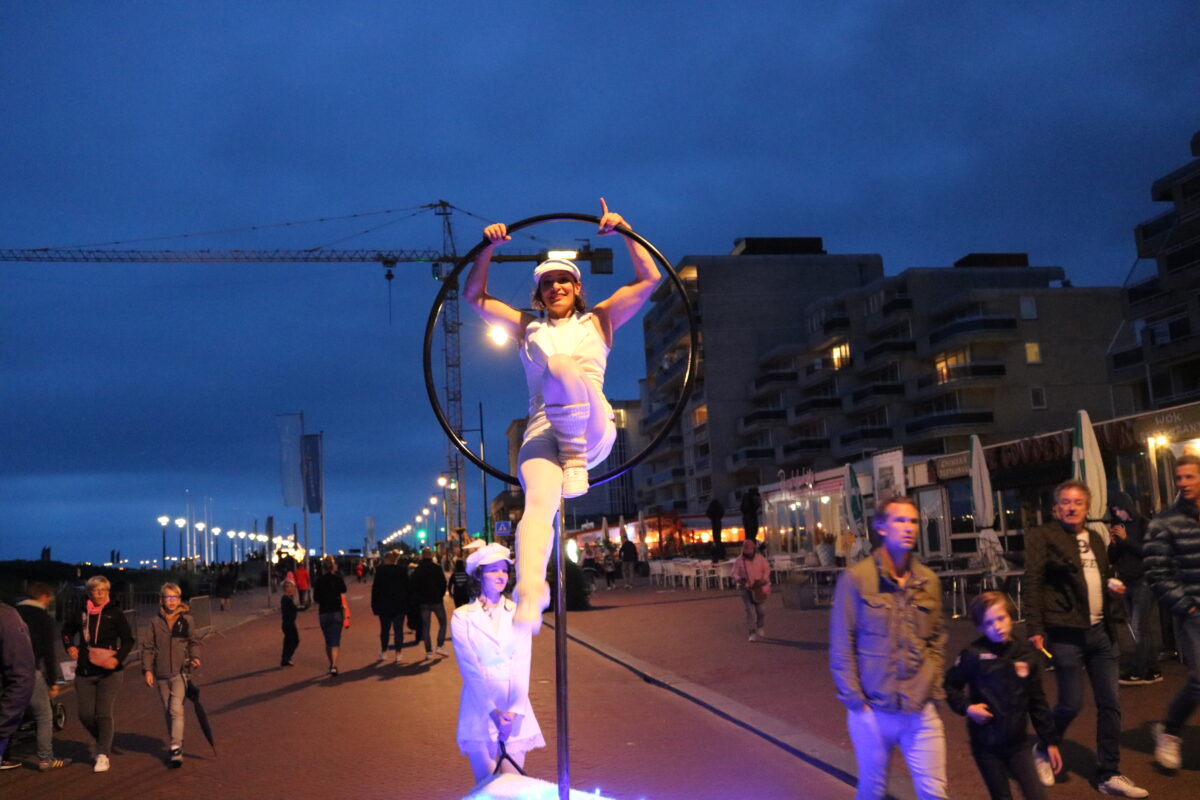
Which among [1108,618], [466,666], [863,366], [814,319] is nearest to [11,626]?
[466,666]

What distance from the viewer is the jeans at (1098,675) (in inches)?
273

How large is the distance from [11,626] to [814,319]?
68.7m

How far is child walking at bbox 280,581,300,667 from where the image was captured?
18.9m

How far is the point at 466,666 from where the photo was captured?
5.11 m

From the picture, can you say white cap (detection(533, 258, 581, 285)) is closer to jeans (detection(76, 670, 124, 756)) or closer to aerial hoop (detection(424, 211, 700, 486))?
aerial hoop (detection(424, 211, 700, 486))

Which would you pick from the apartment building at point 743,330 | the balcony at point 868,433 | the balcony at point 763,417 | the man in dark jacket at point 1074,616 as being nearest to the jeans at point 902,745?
the man in dark jacket at point 1074,616

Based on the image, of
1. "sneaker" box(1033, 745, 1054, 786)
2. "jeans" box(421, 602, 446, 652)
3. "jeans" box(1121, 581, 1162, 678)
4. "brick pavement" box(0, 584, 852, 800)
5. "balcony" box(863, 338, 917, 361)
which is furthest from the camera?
"balcony" box(863, 338, 917, 361)

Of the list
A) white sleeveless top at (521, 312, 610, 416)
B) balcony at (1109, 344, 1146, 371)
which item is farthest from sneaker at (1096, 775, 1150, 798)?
balcony at (1109, 344, 1146, 371)

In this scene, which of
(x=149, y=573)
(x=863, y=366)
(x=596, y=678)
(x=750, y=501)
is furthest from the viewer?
(x=863, y=366)

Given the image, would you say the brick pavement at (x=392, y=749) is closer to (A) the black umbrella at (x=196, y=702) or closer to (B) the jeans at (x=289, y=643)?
(A) the black umbrella at (x=196, y=702)

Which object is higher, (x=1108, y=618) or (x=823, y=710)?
(x=1108, y=618)

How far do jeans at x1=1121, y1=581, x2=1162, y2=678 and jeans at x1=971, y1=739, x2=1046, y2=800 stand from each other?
257 inches

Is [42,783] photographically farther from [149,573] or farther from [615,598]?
[149,573]

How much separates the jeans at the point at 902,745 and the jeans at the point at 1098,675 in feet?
7.62
